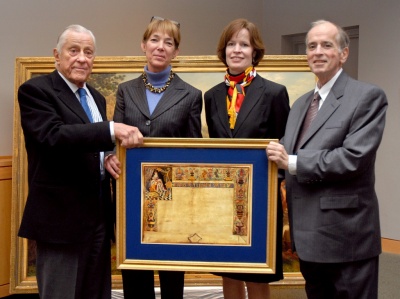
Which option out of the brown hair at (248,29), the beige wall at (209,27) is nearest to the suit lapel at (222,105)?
the brown hair at (248,29)

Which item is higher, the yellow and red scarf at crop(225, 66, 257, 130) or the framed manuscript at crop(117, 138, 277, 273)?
the yellow and red scarf at crop(225, 66, 257, 130)

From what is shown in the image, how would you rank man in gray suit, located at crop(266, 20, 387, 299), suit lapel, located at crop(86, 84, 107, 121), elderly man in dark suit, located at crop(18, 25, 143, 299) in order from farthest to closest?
suit lapel, located at crop(86, 84, 107, 121) < elderly man in dark suit, located at crop(18, 25, 143, 299) < man in gray suit, located at crop(266, 20, 387, 299)

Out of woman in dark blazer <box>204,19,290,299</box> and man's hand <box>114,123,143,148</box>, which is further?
woman in dark blazer <box>204,19,290,299</box>

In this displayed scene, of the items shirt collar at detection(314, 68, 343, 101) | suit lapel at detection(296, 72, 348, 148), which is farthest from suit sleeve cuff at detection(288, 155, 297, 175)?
shirt collar at detection(314, 68, 343, 101)

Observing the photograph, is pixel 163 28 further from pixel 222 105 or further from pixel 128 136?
pixel 128 136

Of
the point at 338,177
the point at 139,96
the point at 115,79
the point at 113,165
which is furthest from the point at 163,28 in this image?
the point at 115,79

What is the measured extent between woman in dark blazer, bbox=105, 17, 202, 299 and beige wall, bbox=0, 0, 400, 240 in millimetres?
2112

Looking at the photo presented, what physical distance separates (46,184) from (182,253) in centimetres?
77

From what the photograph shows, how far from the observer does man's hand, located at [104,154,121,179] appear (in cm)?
259

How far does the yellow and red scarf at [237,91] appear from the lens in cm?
303

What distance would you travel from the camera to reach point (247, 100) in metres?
3.02

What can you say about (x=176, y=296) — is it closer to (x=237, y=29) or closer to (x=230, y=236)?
(x=230, y=236)

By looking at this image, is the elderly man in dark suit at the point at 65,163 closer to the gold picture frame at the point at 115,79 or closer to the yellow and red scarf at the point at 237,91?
the yellow and red scarf at the point at 237,91

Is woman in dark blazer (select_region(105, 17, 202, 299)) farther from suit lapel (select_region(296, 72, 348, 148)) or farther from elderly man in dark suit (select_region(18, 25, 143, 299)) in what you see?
suit lapel (select_region(296, 72, 348, 148))
